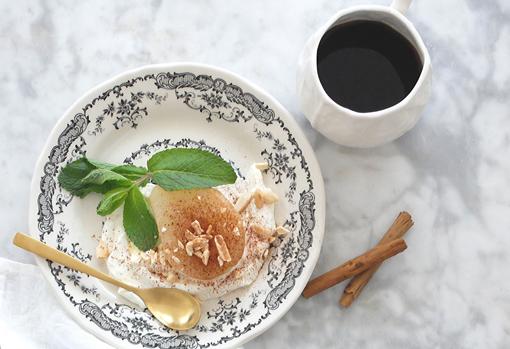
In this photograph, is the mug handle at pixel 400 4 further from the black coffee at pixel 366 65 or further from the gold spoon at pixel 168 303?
the gold spoon at pixel 168 303

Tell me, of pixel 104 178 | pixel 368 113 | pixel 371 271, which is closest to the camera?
pixel 368 113

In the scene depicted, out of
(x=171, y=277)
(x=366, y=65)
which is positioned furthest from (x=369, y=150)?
(x=171, y=277)

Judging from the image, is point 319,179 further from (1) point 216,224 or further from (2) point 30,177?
(2) point 30,177

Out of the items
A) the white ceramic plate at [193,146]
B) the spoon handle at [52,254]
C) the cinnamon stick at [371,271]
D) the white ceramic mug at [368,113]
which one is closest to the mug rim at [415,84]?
the white ceramic mug at [368,113]

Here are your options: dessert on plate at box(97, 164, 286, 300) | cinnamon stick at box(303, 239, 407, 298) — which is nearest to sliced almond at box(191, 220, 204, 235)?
dessert on plate at box(97, 164, 286, 300)

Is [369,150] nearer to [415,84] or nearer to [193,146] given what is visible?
[415,84]

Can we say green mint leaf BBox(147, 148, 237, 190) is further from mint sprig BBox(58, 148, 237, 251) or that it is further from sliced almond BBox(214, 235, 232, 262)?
sliced almond BBox(214, 235, 232, 262)
